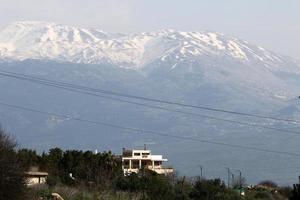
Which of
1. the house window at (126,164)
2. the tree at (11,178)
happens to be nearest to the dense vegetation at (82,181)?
the tree at (11,178)

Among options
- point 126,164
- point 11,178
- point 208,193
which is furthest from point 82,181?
point 126,164

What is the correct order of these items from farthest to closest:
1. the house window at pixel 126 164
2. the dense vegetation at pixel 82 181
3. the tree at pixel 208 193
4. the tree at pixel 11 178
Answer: the house window at pixel 126 164
the tree at pixel 208 193
the dense vegetation at pixel 82 181
the tree at pixel 11 178

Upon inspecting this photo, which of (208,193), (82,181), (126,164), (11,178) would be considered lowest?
(11,178)

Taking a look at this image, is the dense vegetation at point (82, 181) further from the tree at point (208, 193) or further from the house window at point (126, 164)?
the house window at point (126, 164)

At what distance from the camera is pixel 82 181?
Answer: 194 ft

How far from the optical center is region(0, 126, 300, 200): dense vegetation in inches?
1619

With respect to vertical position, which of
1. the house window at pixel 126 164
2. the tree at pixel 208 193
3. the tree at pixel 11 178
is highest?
the house window at pixel 126 164

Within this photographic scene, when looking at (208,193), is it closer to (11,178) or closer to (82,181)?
(82,181)

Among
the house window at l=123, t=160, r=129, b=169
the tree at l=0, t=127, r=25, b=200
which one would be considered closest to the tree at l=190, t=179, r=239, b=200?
the tree at l=0, t=127, r=25, b=200

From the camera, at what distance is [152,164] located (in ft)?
482

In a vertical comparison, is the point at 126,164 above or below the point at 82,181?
above

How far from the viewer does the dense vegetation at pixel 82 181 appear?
41125 millimetres

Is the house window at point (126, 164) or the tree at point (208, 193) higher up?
the house window at point (126, 164)

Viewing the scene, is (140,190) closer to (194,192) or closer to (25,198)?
(194,192)
